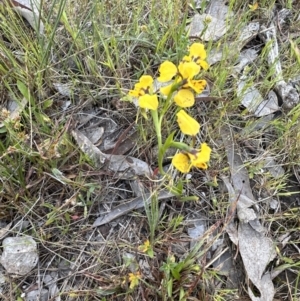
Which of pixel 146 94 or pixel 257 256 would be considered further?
pixel 257 256

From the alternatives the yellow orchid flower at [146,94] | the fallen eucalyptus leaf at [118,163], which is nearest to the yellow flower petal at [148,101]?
the yellow orchid flower at [146,94]

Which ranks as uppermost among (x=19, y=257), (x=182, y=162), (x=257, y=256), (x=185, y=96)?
(x=185, y=96)

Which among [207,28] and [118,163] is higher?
[207,28]

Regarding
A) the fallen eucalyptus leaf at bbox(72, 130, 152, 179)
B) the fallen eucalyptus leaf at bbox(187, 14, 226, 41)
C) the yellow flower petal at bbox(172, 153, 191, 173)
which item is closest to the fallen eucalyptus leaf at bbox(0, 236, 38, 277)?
the fallen eucalyptus leaf at bbox(72, 130, 152, 179)

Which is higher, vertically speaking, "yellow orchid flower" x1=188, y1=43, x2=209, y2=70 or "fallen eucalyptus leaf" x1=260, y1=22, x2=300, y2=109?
"yellow orchid flower" x1=188, y1=43, x2=209, y2=70

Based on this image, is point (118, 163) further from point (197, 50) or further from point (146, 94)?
point (197, 50)

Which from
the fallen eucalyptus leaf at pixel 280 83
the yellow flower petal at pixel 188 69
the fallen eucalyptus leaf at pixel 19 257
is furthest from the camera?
the fallen eucalyptus leaf at pixel 280 83

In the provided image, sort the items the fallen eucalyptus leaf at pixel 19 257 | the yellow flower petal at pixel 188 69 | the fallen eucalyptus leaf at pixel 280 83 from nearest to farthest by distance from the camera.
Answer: the yellow flower petal at pixel 188 69 < the fallen eucalyptus leaf at pixel 19 257 < the fallen eucalyptus leaf at pixel 280 83

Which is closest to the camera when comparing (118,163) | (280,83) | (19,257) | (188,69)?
(188,69)

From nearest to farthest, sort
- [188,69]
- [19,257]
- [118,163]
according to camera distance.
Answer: [188,69] → [19,257] → [118,163]

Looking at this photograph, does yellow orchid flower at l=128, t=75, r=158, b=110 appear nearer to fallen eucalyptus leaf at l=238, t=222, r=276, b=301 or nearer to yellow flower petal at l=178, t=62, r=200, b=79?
yellow flower petal at l=178, t=62, r=200, b=79

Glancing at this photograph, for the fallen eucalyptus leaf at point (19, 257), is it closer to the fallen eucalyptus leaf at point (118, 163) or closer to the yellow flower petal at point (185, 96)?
the fallen eucalyptus leaf at point (118, 163)

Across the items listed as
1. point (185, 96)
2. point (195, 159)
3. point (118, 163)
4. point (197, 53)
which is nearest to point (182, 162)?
point (195, 159)
